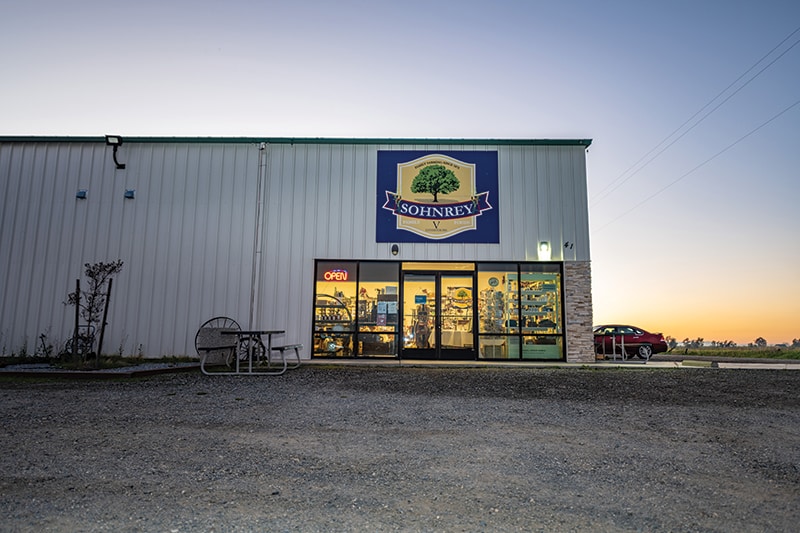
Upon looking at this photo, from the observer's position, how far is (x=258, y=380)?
853 centimetres

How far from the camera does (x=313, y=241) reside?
43.7 feet

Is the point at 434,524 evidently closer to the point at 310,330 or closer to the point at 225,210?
the point at 310,330

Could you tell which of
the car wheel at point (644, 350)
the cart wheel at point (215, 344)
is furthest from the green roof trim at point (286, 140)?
the car wheel at point (644, 350)

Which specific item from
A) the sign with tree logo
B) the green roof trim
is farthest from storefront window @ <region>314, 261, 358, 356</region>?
the green roof trim

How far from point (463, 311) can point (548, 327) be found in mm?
2228

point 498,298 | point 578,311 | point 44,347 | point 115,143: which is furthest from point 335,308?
point 115,143

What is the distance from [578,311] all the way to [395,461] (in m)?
10.5

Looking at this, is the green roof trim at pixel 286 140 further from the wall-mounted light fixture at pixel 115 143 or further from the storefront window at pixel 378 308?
the storefront window at pixel 378 308

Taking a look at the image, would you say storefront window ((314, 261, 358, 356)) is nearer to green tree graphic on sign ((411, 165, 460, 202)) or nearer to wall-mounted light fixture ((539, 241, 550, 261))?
green tree graphic on sign ((411, 165, 460, 202))

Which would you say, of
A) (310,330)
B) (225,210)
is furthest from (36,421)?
(225,210)

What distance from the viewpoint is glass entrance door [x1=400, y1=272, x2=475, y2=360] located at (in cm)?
1314

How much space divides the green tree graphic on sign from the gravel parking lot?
7.77 meters

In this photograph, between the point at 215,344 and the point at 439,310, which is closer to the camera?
the point at 215,344

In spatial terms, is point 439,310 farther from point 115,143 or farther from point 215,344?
point 115,143
